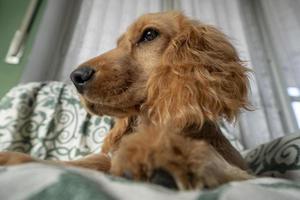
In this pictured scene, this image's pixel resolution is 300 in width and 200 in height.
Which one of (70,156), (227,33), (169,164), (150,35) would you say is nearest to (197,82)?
(150,35)

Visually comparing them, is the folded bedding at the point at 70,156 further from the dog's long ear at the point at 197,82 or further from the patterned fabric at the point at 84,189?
the dog's long ear at the point at 197,82

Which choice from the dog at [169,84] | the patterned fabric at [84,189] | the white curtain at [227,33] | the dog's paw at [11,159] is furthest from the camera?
the white curtain at [227,33]

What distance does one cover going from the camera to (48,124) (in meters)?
1.23

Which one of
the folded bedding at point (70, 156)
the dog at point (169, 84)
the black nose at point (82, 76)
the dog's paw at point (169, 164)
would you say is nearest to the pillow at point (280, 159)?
the folded bedding at point (70, 156)

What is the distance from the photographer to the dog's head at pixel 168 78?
2.30ft

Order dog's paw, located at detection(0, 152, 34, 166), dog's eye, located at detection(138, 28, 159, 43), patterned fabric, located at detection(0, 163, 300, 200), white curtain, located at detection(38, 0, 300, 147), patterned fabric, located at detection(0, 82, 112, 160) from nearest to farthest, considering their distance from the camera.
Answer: patterned fabric, located at detection(0, 163, 300, 200) → dog's paw, located at detection(0, 152, 34, 166) → dog's eye, located at detection(138, 28, 159, 43) → patterned fabric, located at detection(0, 82, 112, 160) → white curtain, located at detection(38, 0, 300, 147)

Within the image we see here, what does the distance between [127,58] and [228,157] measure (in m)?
0.40

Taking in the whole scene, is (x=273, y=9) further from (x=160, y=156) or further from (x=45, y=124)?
(x=160, y=156)

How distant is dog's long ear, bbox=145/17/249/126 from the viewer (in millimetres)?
691

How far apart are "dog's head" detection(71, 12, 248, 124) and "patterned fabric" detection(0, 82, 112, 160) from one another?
0.47 meters

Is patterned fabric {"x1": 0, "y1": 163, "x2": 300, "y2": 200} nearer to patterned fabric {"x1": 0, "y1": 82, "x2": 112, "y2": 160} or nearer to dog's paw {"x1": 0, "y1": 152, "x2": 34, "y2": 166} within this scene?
dog's paw {"x1": 0, "y1": 152, "x2": 34, "y2": 166}

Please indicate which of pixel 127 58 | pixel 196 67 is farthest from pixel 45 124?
pixel 196 67

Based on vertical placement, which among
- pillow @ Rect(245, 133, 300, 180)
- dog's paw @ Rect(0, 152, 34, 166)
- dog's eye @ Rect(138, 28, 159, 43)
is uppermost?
dog's eye @ Rect(138, 28, 159, 43)

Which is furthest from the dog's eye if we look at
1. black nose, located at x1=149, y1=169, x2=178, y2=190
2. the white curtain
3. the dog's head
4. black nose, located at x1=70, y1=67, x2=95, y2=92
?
the white curtain
